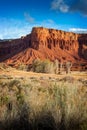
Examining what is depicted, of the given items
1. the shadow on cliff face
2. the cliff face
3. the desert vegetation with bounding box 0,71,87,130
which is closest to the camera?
the desert vegetation with bounding box 0,71,87,130

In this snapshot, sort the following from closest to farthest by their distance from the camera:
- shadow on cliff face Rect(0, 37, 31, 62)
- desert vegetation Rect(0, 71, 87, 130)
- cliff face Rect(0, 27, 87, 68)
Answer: desert vegetation Rect(0, 71, 87, 130) < cliff face Rect(0, 27, 87, 68) < shadow on cliff face Rect(0, 37, 31, 62)

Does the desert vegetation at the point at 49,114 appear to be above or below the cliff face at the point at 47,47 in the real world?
below

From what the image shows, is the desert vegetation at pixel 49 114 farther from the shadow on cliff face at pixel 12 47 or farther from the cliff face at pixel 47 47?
the shadow on cliff face at pixel 12 47

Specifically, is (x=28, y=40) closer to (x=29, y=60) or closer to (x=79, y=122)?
(x=29, y=60)

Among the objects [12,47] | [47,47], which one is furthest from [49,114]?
[12,47]

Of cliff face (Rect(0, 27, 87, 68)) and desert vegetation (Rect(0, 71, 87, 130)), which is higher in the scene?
cliff face (Rect(0, 27, 87, 68))

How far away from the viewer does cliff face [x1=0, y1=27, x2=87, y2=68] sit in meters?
144

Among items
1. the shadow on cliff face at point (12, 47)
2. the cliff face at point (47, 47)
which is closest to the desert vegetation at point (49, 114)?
the cliff face at point (47, 47)

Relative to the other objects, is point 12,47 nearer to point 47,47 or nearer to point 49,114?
point 47,47

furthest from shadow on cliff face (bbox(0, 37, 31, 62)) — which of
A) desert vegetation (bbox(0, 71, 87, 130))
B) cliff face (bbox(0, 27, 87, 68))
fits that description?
desert vegetation (bbox(0, 71, 87, 130))

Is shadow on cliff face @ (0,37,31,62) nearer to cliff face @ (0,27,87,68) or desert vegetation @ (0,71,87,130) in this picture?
cliff face @ (0,27,87,68)

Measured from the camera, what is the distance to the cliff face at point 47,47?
144250mm

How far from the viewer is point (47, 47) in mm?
157500

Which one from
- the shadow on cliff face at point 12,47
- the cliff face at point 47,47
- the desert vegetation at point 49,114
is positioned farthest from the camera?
the shadow on cliff face at point 12,47
